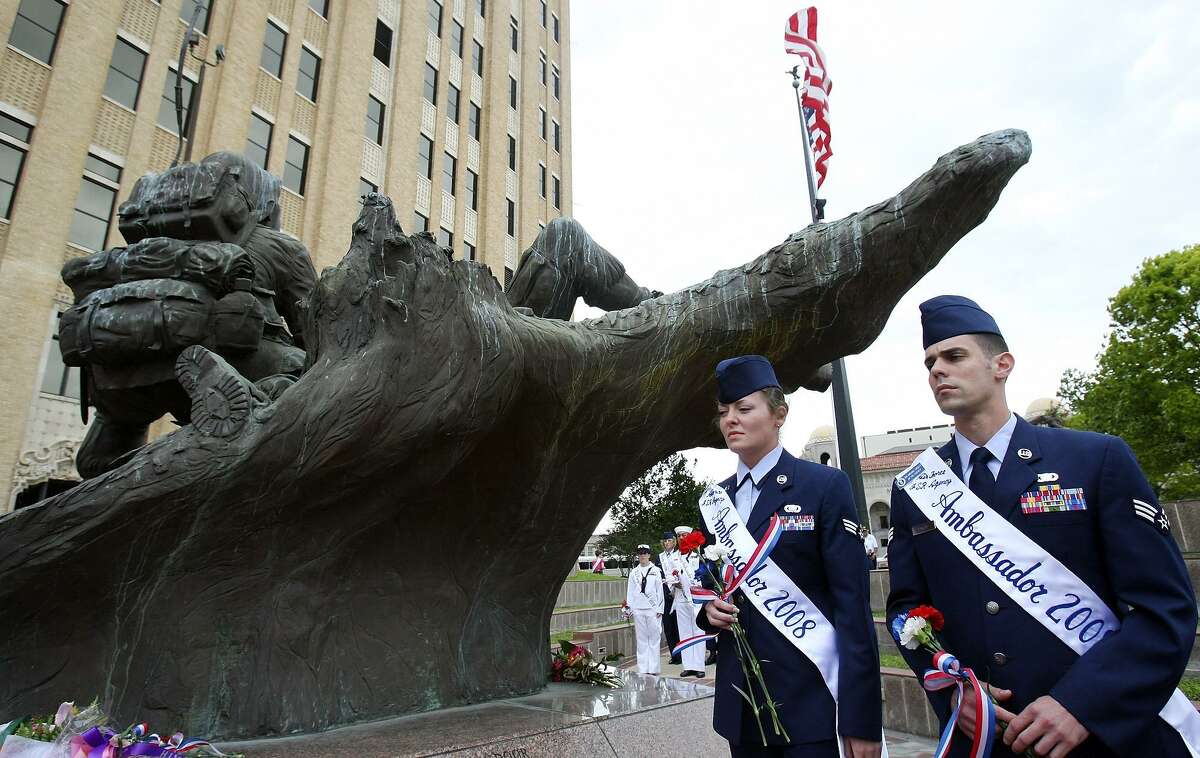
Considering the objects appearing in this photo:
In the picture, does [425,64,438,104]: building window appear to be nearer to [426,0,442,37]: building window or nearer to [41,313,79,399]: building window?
[426,0,442,37]: building window

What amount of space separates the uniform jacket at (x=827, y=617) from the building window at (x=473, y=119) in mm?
28023

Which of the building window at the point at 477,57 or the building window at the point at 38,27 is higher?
the building window at the point at 477,57

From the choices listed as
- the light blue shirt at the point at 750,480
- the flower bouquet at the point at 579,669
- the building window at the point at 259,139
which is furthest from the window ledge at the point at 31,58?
the light blue shirt at the point at 750,480

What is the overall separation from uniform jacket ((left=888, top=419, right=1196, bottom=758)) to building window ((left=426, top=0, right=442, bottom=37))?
29.3 metres

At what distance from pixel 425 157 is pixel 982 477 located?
26.2m

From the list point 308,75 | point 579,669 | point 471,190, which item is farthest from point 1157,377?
point 308,75

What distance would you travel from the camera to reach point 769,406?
2529 mm

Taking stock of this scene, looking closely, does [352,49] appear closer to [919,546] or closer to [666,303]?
[666,303]

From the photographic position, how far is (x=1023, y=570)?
72.7 inches

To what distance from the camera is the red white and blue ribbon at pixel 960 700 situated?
168 centimetres

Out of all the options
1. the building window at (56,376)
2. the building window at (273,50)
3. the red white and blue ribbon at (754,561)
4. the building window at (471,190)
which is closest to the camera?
the red white and blue ribbon at (754,561)

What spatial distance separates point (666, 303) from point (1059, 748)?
345cm

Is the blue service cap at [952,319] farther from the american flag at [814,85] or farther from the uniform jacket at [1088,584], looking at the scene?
the american flag at [814,85]

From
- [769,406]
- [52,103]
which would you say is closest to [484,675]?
[769,406]
